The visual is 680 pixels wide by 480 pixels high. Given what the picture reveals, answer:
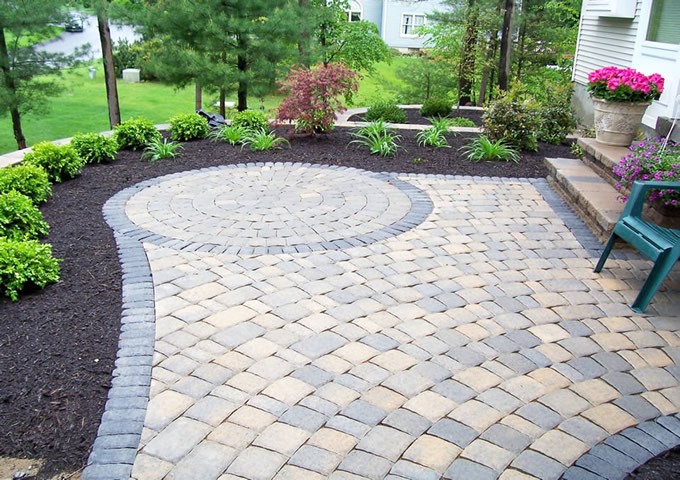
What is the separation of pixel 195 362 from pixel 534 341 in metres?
1.70

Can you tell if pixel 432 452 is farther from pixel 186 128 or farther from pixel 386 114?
pixel 386 114

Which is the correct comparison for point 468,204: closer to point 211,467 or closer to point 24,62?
point 211,467

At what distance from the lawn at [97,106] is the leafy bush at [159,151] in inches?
186

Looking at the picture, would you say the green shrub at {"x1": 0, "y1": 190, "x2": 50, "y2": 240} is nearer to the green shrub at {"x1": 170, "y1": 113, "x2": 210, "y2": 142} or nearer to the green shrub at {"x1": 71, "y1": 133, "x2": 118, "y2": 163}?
the green shrub at {"x1": 71, "y1": 133, "x2": 118, "y2": 163}

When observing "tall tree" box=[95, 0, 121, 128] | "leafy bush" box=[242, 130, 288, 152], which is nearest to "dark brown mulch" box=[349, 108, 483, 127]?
"leafy bush" box=[242, 130, 288, 152]

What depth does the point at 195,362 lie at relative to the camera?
8.84 ft

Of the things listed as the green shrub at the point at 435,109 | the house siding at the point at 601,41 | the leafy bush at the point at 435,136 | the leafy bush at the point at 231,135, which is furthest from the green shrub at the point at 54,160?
the house siding at the point at 601,41

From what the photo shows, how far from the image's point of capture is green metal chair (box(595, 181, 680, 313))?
314 centimetres

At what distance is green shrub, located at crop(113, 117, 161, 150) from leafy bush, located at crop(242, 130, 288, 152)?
1.08 m

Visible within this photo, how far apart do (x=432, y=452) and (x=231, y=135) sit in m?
5.60

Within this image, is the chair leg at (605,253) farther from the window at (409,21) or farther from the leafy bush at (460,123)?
the window at (409,21)

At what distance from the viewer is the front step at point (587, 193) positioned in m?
4.27

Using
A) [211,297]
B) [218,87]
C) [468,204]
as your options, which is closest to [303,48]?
[218,87]

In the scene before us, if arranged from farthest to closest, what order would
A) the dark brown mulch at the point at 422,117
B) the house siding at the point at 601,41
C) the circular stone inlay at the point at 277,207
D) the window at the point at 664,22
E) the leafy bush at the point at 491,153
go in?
1. the dark brown mulch at the point at 422,117
2. the house siding at the point at 601,41
3. the leafy bush at the point at 491,153
4. the window at the point at 664,22
5. the circular stone inlay at the point at 277,207
